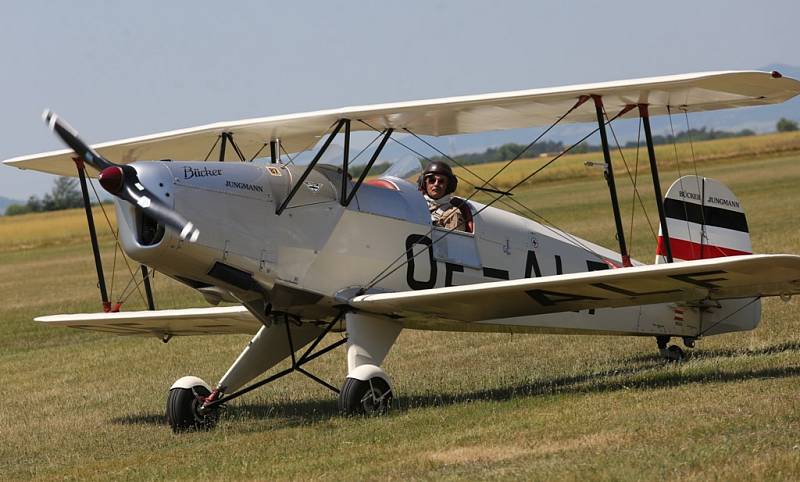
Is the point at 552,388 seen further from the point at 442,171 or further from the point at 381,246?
the point at 442,171

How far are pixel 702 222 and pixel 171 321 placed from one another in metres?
5.15

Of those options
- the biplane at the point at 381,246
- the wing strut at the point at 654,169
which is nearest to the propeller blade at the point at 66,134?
the biplane at the point at 381,246

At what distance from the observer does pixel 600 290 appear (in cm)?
925

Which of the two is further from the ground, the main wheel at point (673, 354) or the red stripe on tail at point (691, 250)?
the red stripe on tail at point (691, 250)

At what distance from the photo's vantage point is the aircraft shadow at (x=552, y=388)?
31.0ft

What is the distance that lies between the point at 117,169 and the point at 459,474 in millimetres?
3593

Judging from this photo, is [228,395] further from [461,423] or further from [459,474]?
[459,474]

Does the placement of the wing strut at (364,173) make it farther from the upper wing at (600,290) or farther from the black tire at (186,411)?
the black tire at (186,411)

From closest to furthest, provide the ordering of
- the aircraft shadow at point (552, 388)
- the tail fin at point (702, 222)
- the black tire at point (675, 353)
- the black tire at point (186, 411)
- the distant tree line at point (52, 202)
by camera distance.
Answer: the aircraft shadow at point (552, 388), the black tire at point (186, 411), the tail fin at point (702, 222), the black tire at point (675, 353), the distant tree line at point (52, 202)

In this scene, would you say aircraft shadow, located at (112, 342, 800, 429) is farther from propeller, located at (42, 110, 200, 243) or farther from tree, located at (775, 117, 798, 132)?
tree, located at (775, 117, 798, 132)

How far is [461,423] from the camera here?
27.3ft

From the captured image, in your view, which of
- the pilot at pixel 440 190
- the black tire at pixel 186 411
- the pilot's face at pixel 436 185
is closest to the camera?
the black tire at pixel 186 411

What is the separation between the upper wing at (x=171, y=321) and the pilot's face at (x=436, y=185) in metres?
1.97

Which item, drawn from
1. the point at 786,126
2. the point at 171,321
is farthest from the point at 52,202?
the point at 171,321
